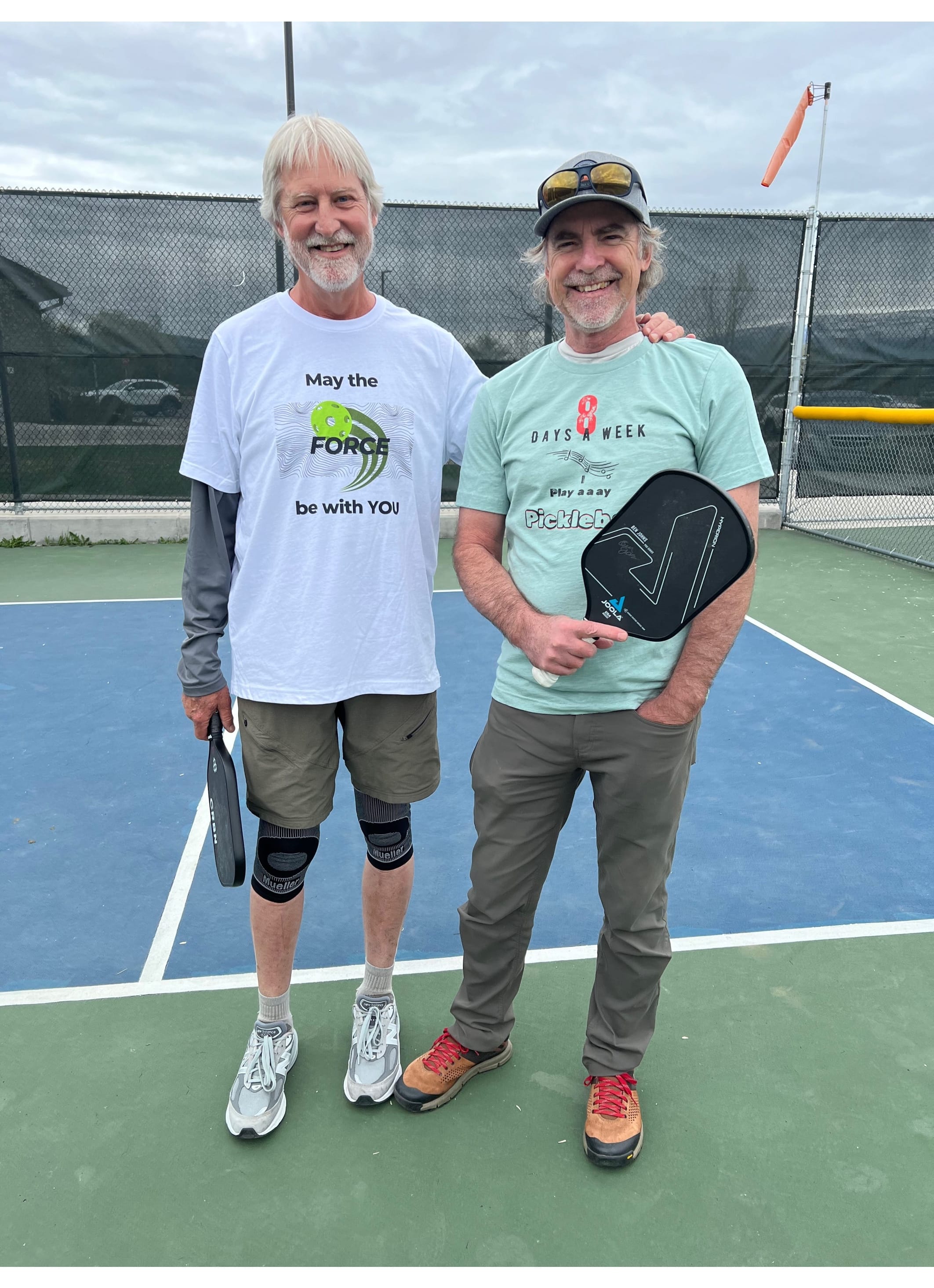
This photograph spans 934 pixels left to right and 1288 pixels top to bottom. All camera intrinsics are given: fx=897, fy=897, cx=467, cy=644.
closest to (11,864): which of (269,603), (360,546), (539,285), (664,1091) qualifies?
(269,603)

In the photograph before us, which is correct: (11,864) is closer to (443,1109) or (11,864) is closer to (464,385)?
(443,1109)

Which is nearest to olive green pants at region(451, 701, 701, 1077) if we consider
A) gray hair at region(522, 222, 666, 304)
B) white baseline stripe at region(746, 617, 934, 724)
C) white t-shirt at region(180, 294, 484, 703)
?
white t-shirt at region(180, 294, 484, 703)

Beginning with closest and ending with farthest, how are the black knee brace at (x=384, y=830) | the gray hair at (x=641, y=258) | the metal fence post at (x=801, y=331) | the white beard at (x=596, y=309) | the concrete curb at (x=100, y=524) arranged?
the white beard at (x=596, y=309), the gray hair at (x=641, y=258), the black knee brace at (x=384, y=830), the concrete curb at (x=100, y=524), the metal fence post at (x=801, y=331)

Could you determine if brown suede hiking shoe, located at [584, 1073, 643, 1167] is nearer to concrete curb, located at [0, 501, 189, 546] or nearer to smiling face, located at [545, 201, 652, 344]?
smiling face, located at [545, 201, 652, 344]

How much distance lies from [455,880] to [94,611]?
4.36m

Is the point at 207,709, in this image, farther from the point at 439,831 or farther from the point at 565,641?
the point at 439,831

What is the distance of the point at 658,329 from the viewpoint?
193cm

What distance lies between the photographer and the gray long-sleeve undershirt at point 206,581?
2.08 meters

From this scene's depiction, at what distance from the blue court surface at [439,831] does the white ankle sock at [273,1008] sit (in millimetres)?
437

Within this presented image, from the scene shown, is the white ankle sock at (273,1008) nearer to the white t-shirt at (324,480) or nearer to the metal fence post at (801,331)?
the white t-shirt at (324,480)

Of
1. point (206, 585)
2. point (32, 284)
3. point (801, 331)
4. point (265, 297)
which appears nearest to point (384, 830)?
point (206, 585)

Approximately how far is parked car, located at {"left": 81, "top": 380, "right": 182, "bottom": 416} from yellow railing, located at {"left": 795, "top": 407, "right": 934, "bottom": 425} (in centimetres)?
620

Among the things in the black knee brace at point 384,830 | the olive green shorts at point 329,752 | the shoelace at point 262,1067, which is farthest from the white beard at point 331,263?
the shoelace at point 262,1067

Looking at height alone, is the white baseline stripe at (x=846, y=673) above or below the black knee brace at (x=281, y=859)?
below
